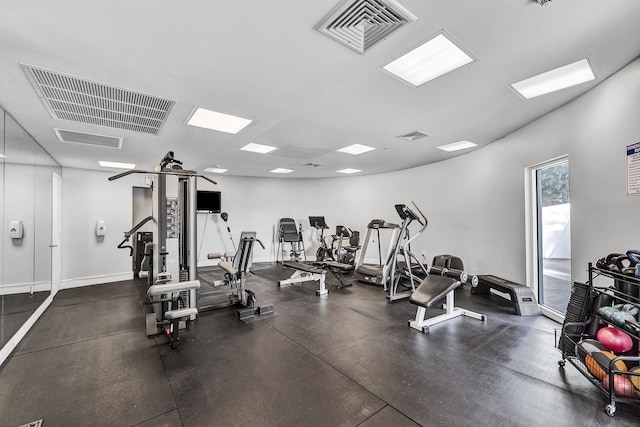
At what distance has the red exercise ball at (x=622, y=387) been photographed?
1.87 meters

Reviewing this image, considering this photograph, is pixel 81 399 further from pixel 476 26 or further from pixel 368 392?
pixel 476 26

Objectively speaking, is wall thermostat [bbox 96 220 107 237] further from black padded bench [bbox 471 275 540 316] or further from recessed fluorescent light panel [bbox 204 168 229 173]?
black padded bench [bbox 471 275 540 316]

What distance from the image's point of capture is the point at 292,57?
2.12 m

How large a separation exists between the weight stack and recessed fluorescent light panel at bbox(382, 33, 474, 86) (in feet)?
7.71

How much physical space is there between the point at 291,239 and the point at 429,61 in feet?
21.5

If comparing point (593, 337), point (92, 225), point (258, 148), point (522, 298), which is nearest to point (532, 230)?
point (522, 298)

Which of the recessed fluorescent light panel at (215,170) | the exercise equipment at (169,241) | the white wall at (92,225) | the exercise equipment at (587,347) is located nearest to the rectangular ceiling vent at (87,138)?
the exercise equipment at (169,241)

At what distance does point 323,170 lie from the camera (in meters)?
7.53

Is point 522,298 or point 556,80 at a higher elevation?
point 556,80

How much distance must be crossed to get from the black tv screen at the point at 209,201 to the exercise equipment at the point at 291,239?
1.95 m

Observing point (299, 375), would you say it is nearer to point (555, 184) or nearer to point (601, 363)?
point (601, 363)

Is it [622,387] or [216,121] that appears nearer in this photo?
[622,387]

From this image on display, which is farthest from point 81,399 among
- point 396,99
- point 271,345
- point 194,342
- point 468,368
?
point 396,99

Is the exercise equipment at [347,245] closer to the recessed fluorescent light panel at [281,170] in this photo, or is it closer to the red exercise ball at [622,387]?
the recessed fluorescent light panel at [281,170]
